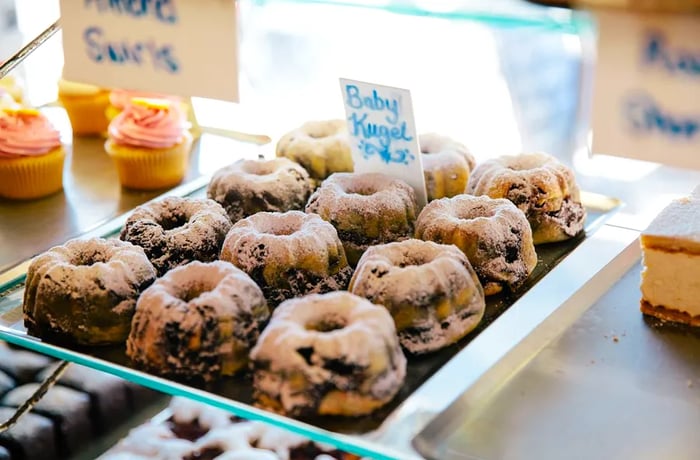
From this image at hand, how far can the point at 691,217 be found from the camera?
1474 mm

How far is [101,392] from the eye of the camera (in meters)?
1.75

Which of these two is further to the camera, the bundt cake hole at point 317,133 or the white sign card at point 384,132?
the bundt cake hole at point 317,133

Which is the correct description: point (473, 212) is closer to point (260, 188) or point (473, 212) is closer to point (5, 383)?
point (260, 188)

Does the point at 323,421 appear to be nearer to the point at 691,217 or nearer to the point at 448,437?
the point at 448,437

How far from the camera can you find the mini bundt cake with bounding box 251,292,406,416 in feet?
3.72

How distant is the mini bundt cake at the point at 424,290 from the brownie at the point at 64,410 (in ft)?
2.13

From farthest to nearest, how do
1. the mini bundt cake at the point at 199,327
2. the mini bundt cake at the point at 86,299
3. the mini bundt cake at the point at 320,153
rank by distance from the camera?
the mini bundt cake at the point at 320,153
the mini bundt cake at the point at 86,299
the mini bundt cake at the point at 199,327

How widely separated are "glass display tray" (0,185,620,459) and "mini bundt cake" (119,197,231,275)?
7.9 inches

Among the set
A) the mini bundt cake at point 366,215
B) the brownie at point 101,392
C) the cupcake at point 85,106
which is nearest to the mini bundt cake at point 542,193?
the mini bundt cake at point 366,215

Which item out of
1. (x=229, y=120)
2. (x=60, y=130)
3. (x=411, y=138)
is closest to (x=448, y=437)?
(x=411, y=138)

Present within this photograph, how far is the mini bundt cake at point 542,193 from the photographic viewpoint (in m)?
1.58

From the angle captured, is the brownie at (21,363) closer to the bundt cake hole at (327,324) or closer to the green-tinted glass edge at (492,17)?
the bundt cake hole at (327,324)

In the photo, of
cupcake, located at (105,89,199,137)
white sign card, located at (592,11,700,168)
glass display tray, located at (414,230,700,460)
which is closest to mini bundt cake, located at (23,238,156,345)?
glass display tray, located at (414,230,700,460)

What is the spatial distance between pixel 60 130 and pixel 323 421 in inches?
52.2
